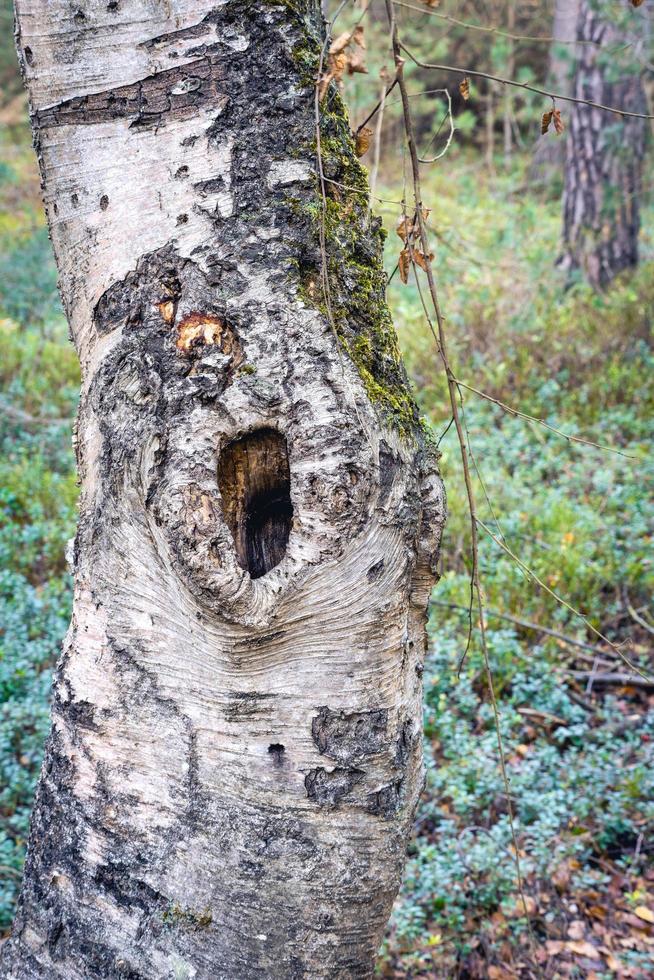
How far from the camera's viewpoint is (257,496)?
5.12 ft

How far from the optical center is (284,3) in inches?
57.7

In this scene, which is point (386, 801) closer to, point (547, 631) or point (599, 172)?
point (547, 631)

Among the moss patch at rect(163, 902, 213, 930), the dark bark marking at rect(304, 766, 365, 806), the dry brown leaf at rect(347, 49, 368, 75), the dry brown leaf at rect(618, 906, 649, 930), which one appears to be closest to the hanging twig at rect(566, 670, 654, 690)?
the dry brown leaf at rect(618, 906, 649, 930)

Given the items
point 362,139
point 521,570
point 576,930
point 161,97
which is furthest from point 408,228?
point 576,930

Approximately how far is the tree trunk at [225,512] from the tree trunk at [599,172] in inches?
272

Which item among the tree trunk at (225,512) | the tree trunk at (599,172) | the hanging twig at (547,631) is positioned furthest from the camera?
the tree trunk at (599,172)

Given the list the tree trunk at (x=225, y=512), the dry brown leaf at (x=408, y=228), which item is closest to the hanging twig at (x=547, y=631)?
the tree trunk at (x=225, y=512)

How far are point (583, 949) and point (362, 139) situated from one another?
262cm

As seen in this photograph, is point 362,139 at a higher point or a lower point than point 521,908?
higher

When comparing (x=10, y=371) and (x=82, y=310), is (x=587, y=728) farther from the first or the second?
(x=10, y=371)

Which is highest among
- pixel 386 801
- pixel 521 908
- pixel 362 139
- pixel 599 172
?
pixel 362 139

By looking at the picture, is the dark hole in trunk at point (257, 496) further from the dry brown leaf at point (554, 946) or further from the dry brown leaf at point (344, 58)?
the dry brown leaf at point (554, 946)

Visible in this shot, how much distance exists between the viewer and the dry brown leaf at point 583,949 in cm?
265

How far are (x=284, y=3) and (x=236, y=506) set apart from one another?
95 cm
